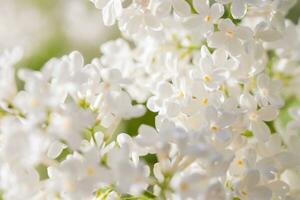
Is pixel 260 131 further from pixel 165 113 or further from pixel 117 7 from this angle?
pixel 117 7

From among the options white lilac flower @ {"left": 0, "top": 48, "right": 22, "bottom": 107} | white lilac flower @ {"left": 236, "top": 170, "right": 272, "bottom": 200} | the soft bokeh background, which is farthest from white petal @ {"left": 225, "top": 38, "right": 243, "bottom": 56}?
the soft bokeh background

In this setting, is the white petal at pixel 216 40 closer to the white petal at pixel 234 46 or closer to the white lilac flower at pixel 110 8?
the white petal at pixel 234 46

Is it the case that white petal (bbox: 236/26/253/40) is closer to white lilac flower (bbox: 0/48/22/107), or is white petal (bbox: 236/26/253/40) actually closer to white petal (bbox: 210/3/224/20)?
white petal (bbox: 210/3/224/20)

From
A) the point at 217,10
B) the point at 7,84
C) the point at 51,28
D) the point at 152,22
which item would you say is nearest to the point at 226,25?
the point at 217,10

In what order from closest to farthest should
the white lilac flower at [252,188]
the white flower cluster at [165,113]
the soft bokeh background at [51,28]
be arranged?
the white flower cluster at [165,113], the white lilac flower at [252,188], the soft bokeh background at [51,28]

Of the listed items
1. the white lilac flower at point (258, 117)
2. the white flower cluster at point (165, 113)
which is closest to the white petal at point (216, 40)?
the white flower cluster at point (165, 113)

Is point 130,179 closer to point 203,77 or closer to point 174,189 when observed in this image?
point 174,189

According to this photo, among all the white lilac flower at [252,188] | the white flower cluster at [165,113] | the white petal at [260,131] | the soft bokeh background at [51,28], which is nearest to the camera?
the white flower cluster at [165,113]
